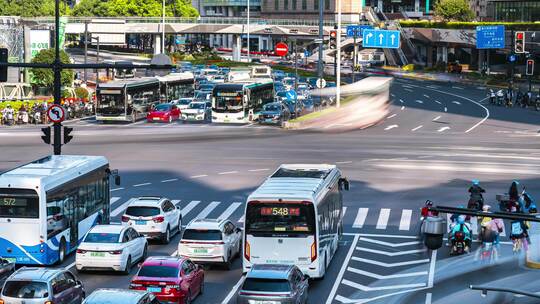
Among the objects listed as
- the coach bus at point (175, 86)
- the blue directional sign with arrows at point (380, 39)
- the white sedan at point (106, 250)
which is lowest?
the white sedan at point (106, 250)

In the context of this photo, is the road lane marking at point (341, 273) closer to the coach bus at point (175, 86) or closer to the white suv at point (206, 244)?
the white suv at point (206, 244)

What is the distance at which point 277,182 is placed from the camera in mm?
30766

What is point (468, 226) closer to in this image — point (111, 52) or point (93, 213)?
point (93, 213)

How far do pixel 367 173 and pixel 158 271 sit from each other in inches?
1047

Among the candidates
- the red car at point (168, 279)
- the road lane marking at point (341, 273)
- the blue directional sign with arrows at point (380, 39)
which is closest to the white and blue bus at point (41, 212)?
the red car at point (168, 279)

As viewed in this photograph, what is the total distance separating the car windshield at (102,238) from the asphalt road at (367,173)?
3.60 feet

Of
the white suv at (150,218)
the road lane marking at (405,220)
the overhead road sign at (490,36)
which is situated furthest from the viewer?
the overhead road sign at (490,36)

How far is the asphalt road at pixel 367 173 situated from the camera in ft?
98.6

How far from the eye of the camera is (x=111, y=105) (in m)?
77.9

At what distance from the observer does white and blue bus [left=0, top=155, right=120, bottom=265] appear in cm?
3034

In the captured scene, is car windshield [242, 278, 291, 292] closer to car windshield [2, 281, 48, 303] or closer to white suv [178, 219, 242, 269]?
car windshield [2, 281, 48, 303]

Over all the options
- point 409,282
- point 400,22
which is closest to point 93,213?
point 409,282

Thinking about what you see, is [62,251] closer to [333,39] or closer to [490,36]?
[333,39]

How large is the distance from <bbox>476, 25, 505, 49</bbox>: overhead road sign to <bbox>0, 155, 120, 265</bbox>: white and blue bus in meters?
96.1
